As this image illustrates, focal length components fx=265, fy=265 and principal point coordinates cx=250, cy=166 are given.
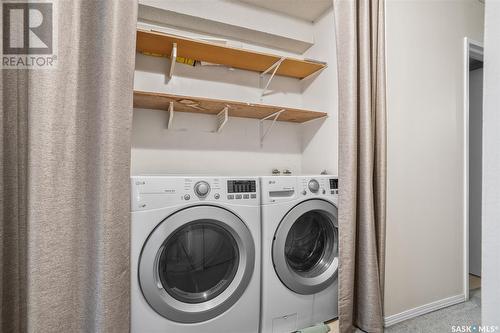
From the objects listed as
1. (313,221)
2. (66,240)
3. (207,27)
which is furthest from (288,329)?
(207,27)

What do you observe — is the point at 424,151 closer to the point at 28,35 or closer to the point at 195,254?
the point at 195,254

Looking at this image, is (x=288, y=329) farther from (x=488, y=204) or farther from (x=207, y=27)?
(x=207, y=27)

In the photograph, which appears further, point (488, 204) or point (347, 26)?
point (347, 26)

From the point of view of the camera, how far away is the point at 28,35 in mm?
1040

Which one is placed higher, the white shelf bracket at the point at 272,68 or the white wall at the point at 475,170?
the white shelf bracket at the point at 272,68

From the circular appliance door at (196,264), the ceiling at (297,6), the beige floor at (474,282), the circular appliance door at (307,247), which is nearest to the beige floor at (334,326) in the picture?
the circular appliance door at (307,247)

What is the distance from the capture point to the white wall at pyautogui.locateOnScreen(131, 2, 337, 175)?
199cm

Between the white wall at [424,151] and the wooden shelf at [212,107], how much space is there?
0.60m

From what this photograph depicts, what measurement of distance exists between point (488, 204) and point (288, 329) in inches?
53.9

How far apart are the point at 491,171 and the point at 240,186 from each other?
42.3 inches

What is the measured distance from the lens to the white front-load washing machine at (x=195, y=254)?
1241 mm

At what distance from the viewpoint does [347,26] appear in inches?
Result: 61.6

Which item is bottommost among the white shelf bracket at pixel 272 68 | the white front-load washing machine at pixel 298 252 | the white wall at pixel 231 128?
the white front-load washing machine at pixel 298 252

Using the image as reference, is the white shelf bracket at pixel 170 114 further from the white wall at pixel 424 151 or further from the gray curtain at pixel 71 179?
the white wall at pixel 424 151
